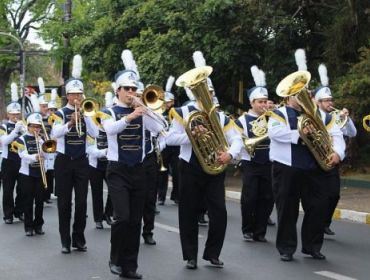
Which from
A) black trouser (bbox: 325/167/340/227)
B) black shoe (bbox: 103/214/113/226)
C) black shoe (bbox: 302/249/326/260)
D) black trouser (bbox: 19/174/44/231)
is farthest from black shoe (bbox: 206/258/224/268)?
black shoe (bbox: 103/214/113/226)

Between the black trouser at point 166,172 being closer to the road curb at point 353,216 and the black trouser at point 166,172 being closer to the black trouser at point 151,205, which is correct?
the road curb at point 353,216

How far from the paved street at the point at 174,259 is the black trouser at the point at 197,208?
245mm

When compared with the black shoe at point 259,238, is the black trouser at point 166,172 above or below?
above

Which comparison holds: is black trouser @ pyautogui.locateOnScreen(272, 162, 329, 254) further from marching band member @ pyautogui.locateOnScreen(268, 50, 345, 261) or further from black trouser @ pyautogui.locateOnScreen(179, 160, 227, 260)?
black trouser @ pyautogui.locateOnScreen(179, 160, 227, 260)

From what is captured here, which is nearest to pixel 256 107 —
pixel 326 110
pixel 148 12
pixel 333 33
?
pixel 326 110

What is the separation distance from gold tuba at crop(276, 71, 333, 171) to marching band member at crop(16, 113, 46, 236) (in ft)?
13.3

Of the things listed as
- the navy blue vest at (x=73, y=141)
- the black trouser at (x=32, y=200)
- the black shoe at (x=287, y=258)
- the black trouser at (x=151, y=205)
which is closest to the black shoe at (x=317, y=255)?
the black shoe at (x=287, y=258)

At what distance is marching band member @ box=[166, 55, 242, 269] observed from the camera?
25.4 feet

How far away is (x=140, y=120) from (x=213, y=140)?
85 cm

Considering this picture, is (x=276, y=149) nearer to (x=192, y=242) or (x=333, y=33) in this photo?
(x=192, y=242)

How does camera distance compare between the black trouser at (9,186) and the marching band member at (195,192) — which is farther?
the black trouser at (9,186)

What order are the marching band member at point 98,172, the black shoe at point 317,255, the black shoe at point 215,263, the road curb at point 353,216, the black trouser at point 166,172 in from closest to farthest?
the black shoe at point 215,263, the black shoe at point 317,255, the marching band member at point 98,172, the road curb at point 353,216, the black trouser at point 166,172

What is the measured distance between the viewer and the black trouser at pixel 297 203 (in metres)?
8.29

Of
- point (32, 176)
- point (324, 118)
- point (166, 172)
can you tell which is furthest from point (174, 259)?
point (166, 172)
